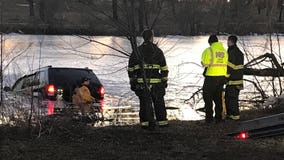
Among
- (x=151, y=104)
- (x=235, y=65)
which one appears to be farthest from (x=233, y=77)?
(x=151, y=104)

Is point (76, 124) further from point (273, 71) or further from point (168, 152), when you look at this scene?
point (273, 71)

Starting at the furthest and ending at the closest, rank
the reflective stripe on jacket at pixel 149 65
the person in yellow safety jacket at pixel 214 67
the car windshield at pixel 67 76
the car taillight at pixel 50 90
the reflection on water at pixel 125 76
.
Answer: the car windshield at pixel 67 76 < the car taillight at pixel 50 90 < the reflection on water at pixel 125 76 < the person in yellow safety jacket at pixel 214 67 < the reflective stripe on jacket at pixel 149 65

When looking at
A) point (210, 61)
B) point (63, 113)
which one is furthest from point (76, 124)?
point (210, 61)

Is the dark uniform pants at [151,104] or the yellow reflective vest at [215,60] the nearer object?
the dark uniform pants at [151,104]

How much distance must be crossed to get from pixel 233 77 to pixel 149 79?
7.42ft

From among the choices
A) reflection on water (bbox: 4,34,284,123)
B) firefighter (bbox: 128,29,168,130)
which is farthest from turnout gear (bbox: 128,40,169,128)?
reflection on water (bbox: 4,34,284,123)

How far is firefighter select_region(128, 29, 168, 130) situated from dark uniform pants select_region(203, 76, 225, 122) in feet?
3.76

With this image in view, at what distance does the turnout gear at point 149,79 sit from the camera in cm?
751

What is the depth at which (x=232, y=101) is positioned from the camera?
9.45 meters

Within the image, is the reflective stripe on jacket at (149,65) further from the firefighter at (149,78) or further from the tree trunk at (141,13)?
the tree trunk at (141,13)

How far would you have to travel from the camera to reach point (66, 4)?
→ 264 inches

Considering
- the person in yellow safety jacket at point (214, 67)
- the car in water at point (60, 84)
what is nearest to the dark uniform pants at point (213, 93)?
the person in yellow safety jacket at point (214, 67)

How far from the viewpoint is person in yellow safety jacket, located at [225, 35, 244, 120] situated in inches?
369

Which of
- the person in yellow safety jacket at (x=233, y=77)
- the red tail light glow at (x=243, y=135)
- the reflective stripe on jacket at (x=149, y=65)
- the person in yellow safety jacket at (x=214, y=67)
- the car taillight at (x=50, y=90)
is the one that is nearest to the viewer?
the red tail light glow at (x=243, y=135)
